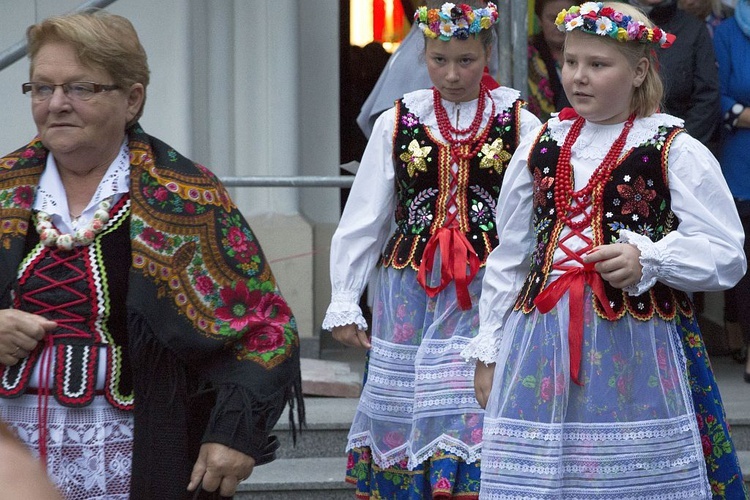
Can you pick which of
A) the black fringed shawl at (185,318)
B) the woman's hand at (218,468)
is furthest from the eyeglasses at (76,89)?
the woman's hand at (218,468)

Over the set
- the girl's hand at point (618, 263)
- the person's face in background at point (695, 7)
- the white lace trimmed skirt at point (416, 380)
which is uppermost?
the person's face in background at point (695, 7)

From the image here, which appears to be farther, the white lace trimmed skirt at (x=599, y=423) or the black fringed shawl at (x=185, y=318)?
the white lace trimmed skirt at (x=599, y=423)

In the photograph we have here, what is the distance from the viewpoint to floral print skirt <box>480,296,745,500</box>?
3.58 meters

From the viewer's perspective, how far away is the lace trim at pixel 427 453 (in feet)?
14.9

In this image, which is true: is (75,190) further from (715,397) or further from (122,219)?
(715,397)

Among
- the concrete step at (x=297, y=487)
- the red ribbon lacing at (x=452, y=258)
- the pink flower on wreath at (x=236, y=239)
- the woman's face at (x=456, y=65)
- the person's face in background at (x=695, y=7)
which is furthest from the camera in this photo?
the person's face in background at (x=695, y=7)

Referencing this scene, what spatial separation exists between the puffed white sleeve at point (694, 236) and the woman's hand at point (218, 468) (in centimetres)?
110

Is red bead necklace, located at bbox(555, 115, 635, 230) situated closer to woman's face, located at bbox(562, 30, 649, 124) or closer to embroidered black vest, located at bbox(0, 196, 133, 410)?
woman's face, located at bbox(562, 30, 649, 124)

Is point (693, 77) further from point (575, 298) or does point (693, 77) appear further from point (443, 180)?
point (575, 298)

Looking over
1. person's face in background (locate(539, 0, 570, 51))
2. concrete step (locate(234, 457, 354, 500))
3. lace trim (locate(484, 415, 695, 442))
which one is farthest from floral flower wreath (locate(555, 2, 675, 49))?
person's face in background (locate(539, 0, 570, 51))

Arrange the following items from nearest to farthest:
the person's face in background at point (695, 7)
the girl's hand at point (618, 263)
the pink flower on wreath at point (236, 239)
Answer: the pink flower on wreath at point (236, 239), the girl's hand at point (618, 263), the person's face in background at point (695, 7)

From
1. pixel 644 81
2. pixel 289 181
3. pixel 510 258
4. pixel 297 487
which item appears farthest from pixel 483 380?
pixel 289 181

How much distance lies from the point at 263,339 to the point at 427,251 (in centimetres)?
146

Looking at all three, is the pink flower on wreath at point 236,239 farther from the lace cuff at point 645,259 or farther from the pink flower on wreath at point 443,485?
the pink flower on wreath at point 443,485
